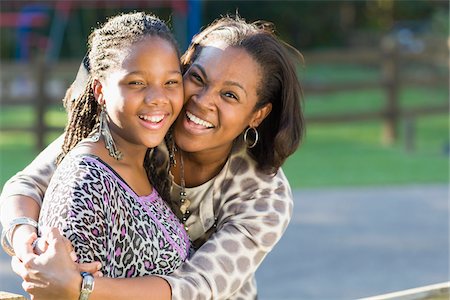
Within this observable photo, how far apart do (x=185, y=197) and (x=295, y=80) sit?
1.41ft

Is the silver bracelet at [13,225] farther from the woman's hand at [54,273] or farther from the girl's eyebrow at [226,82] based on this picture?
the girl's eyebrow at [226,82]

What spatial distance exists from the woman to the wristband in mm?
495

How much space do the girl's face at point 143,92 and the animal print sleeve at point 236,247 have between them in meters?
0.32

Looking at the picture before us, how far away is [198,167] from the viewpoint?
2.75 meters

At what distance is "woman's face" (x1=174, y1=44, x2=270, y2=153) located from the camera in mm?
2568

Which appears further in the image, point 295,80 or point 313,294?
point 313,294

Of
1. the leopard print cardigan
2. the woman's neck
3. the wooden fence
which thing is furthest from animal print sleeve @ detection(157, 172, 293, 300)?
the wooden fence

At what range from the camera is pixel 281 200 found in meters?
2.62

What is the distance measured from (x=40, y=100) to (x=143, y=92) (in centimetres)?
1023

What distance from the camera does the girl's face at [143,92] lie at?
222cm

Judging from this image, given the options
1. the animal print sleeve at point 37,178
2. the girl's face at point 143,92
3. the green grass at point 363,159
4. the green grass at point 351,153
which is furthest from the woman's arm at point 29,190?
the green grass at point 363,159

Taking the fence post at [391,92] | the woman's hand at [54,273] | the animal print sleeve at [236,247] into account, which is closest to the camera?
the woman's hand at [54,273]

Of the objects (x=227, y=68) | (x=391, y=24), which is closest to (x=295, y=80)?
(x=227, y=68)

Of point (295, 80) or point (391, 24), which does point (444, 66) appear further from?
point (295, 80)
